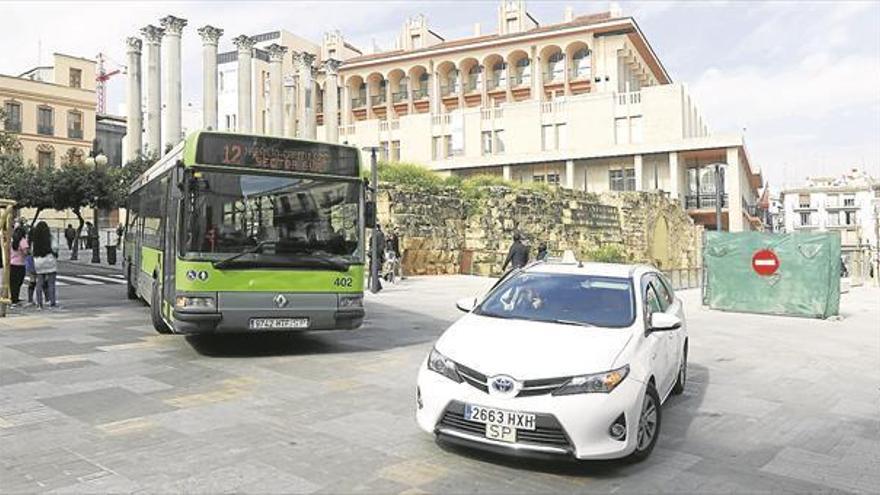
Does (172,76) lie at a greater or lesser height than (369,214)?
greater

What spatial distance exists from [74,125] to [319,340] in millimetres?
58455

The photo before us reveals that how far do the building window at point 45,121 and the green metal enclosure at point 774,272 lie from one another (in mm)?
57213

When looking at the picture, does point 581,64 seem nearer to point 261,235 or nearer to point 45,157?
point 45,157

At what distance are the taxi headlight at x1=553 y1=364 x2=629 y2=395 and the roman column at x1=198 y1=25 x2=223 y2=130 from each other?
4662 cm

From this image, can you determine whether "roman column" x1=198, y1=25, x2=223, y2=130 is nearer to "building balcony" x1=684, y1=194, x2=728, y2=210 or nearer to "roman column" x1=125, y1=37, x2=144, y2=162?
"roman column" x1=125, y1=37, x2=144, y2=162

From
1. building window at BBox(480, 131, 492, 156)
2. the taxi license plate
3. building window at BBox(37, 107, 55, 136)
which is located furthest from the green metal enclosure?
building window at BBox(37, 107, 55, 136)

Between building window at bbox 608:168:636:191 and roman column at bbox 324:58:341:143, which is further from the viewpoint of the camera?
roman column at bbox 324:58:341:143

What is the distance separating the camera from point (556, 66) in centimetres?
6191

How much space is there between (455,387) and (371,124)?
185 feet

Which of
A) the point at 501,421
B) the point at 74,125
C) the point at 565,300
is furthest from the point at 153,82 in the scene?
the point at 501,421

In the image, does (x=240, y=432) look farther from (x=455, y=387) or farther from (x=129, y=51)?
(x=129, y=51)

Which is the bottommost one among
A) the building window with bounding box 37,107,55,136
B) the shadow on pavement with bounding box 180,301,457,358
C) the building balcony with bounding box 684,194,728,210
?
the shadow on pavement with bounding box 180,301,457,358

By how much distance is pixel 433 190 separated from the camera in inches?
1101

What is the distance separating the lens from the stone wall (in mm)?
26203
